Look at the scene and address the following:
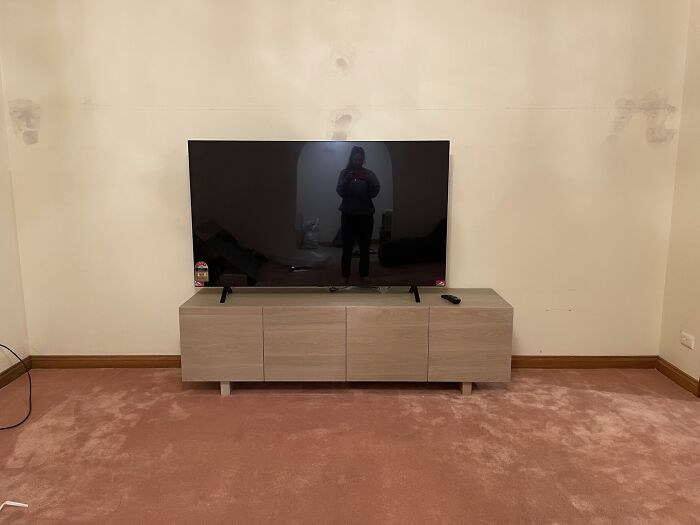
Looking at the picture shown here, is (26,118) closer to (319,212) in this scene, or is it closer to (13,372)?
(13,372)

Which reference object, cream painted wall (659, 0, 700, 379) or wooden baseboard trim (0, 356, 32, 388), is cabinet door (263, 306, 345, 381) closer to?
wooden baseboard trim (0, 356, 32, 388)

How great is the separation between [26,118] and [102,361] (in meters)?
1.69

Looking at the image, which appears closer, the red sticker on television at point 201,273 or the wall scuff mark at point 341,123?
the red sticker on television at point 201,273

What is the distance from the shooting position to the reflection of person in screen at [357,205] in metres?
2.82

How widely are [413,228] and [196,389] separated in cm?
171

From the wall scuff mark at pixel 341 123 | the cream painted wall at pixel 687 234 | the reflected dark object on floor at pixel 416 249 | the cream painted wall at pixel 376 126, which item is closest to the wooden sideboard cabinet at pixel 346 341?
the reflected dark object on floor at pixel 416 249

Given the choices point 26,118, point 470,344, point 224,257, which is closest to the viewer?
point 470,344

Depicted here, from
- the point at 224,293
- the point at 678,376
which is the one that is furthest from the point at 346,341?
the point at 678,376

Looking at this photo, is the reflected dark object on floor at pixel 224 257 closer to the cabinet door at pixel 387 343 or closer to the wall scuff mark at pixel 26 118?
the cabinet door at pixel 387 343

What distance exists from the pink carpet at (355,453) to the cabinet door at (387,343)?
0.54ft

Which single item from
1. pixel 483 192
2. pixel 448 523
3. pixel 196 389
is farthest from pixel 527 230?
pixel 196 389

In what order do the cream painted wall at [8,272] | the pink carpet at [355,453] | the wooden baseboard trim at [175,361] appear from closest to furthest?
the pink carpet at [355,453], the cream painted wall at [8,272], the wooden baseboard trim at [175,361]

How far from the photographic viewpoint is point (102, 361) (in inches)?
127

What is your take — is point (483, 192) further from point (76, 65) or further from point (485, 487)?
point (76, 65)
